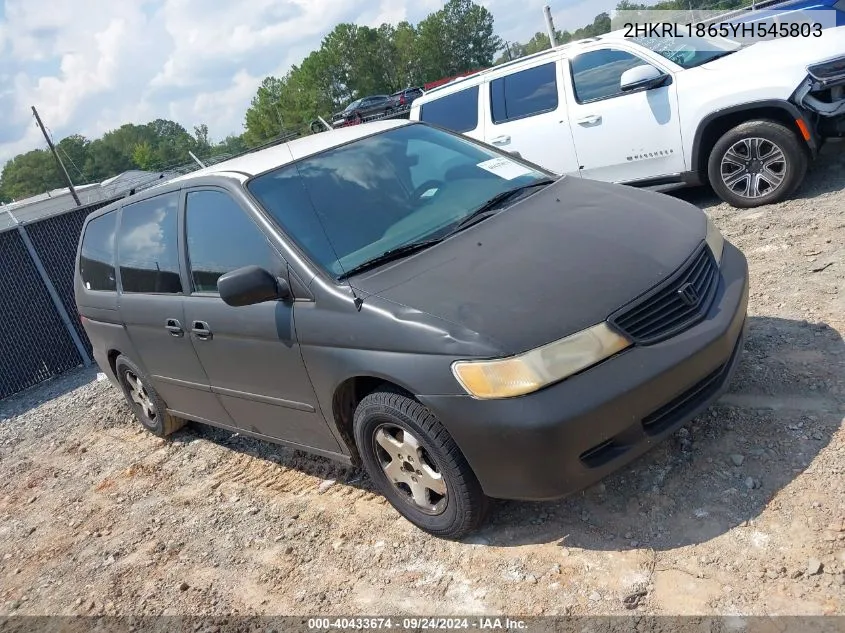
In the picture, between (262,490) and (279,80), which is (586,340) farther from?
(279,80)

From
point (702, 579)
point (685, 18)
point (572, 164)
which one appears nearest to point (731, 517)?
point (702, 579)

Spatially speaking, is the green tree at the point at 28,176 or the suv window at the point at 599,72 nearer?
the suv window at the point at 599,72

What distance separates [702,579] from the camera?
8.68 feet

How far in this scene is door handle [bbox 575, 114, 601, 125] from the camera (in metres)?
7.22

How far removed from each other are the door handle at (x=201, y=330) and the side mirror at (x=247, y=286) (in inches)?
28.3

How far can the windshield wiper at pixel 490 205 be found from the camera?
3.61 metres

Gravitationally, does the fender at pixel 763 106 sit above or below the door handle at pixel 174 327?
below

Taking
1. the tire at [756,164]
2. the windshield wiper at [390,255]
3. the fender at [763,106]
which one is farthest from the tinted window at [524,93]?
the windshield wiper at [390,255]

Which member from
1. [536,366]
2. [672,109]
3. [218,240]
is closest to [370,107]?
[672,109]

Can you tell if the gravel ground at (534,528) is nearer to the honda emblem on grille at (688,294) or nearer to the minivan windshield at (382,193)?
the honda emblem on grille at (688,294)

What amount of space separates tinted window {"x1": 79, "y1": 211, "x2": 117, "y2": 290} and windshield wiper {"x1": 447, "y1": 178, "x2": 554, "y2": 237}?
9.22ft

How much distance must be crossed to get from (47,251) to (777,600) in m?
9.17

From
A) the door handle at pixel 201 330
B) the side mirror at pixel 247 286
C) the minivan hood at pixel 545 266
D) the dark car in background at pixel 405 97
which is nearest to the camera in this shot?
the minivan hood at pixel 545 266

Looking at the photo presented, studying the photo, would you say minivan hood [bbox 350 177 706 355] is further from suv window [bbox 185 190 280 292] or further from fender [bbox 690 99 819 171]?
fender [bbox 690 99 819 171]
